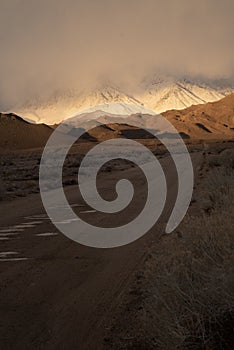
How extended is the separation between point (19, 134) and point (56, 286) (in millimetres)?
128653

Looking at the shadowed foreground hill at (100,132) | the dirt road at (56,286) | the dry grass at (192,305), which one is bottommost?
Answer: the shadowed foreground hill at (100,132)

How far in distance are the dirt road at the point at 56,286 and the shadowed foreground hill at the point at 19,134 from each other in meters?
113

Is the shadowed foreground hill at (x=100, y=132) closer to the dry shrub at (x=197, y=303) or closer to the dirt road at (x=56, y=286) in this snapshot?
the dirt road at (x=56, y=286)

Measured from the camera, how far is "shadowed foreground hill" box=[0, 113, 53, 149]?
415ft

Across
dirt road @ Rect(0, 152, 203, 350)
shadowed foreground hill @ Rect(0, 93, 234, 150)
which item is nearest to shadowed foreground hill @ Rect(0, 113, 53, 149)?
shadowed foreground hill @ Rect(0, 93, 234, 150)

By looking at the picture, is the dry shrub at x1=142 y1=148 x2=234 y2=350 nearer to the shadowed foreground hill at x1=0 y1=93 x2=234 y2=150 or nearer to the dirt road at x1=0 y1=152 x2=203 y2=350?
the dirt road at x1=0 y1=152 x2=203 y2=350

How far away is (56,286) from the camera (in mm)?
8555

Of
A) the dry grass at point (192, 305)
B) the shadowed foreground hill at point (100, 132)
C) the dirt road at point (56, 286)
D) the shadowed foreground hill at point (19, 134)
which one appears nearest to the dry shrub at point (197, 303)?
the dry grass at point (192, 305)

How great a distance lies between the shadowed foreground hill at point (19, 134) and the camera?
126625mm

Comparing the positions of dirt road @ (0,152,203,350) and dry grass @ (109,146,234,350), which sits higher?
dry grass @ (109,146,234,350)

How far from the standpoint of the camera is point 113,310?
290 inches

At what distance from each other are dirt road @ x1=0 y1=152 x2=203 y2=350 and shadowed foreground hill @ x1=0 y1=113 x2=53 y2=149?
11310 cm

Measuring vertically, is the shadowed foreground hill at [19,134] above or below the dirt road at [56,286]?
below

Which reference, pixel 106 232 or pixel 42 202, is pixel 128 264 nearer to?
pixel 106 232
